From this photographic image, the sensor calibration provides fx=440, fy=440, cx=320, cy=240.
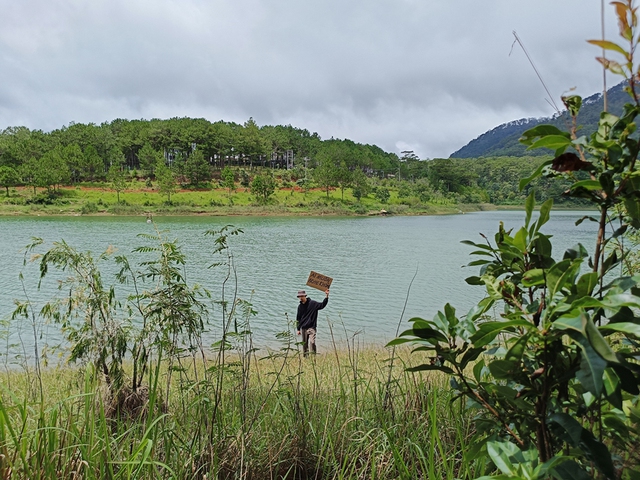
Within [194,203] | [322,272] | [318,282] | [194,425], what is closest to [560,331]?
[194,425]

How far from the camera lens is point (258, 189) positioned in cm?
6556

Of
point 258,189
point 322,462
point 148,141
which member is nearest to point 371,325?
point 322,462

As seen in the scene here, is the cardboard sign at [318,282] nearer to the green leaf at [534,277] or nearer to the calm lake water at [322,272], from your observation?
the calm lake water at [322,272]

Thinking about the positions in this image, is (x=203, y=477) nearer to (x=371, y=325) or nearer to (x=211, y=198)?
(x=371, y=325)

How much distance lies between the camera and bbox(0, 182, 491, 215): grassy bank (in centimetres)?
5405

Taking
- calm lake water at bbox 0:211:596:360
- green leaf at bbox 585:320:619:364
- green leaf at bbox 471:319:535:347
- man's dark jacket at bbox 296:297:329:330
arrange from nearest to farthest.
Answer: green leaf at bbox 585:320:619:364
green leaf at bbox 471:319:535:347
man's dark jacket at bbox 296:297:329:330
calm lake water at bbox 0:211:596:360

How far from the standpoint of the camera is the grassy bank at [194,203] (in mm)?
54053

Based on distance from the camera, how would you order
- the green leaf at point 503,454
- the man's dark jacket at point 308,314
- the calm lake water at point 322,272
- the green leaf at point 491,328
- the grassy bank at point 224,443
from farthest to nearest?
the calm lake water at point 322,272
the man's dark jacket at point 308,314
the grassy bank at point 224,443
the green leaf at point 503,454
the green leaf at point 491,328

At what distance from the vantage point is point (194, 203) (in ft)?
204

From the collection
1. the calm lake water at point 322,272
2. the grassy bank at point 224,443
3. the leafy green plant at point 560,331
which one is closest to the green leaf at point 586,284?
the leafy green plant at point 560,331

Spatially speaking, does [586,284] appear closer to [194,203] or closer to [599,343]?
[599,343]

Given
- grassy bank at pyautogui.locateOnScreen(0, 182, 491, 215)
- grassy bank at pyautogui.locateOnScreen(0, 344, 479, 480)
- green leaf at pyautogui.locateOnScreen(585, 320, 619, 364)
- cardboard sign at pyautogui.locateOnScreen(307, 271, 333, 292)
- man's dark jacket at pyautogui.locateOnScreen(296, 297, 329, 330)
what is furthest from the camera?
grassy bank at pyautogui.locateOnScreen(0, 182, 491, 215)

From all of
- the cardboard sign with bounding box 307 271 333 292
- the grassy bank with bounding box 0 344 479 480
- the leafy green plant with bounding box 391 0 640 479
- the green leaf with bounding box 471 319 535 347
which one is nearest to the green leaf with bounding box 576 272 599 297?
the leafy green plant with bounding box 391 0 640 479

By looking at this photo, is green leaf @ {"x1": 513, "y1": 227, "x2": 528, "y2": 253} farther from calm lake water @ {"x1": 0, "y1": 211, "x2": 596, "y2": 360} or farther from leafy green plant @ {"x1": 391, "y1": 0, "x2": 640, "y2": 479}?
calm lake water @ {"x1": 0, "y1": 211, "x2": 596, "y2": 360}
